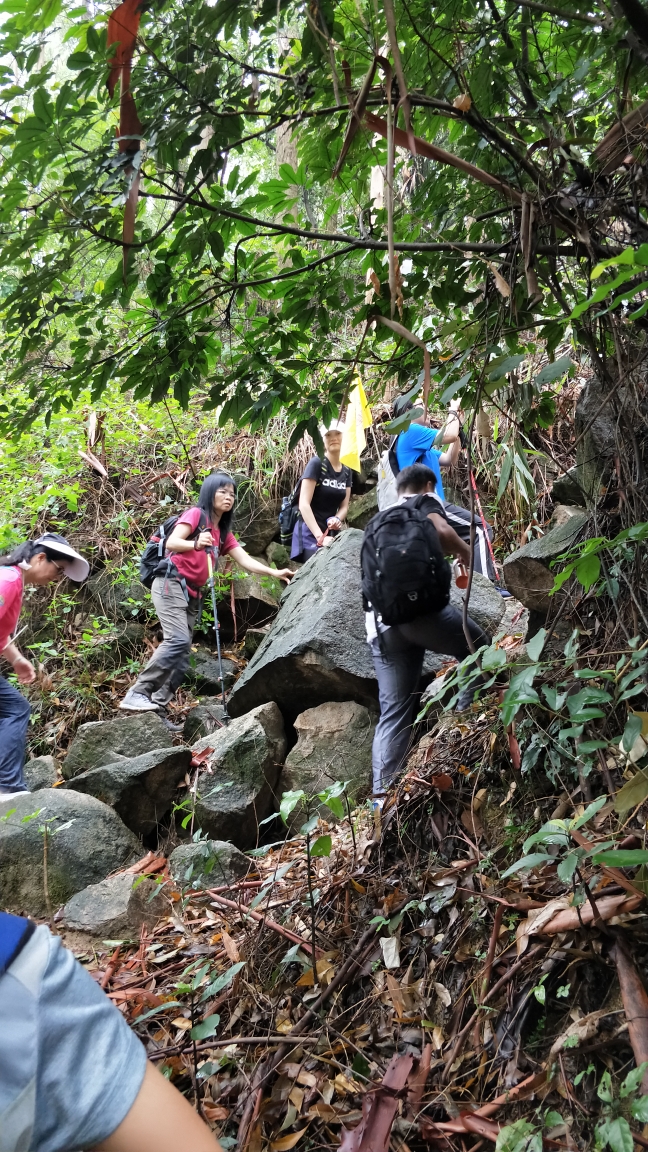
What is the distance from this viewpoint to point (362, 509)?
898 cm

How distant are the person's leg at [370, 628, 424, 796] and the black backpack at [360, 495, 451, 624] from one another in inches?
11.3

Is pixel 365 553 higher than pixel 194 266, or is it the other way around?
pixel 194 266

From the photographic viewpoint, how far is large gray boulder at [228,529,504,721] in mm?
5516

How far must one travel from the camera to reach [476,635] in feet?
13.5

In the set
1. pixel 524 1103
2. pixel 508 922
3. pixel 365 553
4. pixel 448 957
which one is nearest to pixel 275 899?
pixel 448 957

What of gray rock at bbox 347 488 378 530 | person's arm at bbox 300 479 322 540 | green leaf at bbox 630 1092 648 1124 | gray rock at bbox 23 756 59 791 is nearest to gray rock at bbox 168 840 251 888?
gray rock at bbox 23 756 59 791

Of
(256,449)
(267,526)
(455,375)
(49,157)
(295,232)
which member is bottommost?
(267,526)

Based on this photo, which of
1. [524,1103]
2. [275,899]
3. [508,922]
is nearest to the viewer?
[524,1103]

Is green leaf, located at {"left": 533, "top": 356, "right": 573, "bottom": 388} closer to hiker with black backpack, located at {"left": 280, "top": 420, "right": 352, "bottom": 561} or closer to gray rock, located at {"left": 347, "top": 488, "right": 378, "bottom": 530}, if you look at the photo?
hiker with black backpack, located at {"left": 280, "top": 420, "right": 352, "bottom": 561}

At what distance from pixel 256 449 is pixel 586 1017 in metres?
8.67

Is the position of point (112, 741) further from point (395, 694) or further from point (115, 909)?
point (395, 694)

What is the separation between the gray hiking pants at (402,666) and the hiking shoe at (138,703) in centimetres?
305

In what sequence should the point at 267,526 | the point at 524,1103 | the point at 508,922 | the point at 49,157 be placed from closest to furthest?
the point at 524,1103, the point at 49,157, the point at 508,922, the point at 267,526

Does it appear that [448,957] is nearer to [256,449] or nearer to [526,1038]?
[526,1038]
